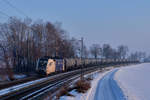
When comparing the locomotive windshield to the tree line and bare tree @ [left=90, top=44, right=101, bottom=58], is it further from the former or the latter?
bare tree @ [left=90, top=44, right=101, bottom=58]

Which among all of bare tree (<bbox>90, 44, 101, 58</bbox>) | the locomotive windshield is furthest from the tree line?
bare tree (<bbox>90, 44, 101, 58</bbox>)

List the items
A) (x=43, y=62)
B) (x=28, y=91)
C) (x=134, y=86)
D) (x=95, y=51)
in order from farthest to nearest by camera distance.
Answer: (x=95, y=51) → (x=43, y=62) → (x=134, y=86) → (x=28, y=91)

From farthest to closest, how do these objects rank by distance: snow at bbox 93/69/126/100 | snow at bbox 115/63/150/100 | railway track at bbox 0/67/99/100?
snow at bbox 115/63/150/100 < snow at bbox 93/69/126/100 < railway track at bbox 0/67/99/100

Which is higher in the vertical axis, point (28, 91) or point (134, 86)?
point (28, 91)

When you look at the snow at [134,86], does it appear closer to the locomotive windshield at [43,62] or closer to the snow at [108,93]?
the snow at [108,93]

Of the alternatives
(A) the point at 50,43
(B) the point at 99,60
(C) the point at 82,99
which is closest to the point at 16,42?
(A) the point at 50,43

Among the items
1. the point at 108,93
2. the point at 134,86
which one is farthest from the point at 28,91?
the point at 134,86

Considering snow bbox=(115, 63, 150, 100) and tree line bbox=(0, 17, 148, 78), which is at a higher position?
tree line bbox=(0, 17, 148, 78)

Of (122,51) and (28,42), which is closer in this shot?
(28,42)

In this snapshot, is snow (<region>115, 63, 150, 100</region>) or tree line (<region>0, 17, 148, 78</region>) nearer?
snow (<region>115, 63, 150, 100</region>)

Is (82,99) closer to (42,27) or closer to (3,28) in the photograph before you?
(3,28)

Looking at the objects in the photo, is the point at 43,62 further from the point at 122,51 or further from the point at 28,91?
the point at 122,51

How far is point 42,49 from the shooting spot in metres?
47.6

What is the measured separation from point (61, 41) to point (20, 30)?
16146 millimetres
